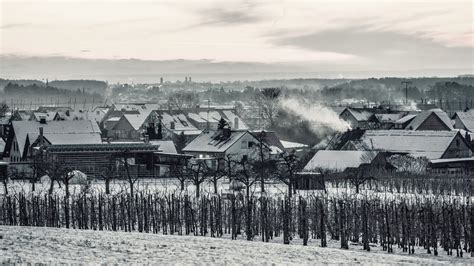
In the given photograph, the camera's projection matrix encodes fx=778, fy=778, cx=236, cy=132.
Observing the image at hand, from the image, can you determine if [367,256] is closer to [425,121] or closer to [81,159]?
[81,159]

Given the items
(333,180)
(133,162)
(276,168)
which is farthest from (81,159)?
(333,180)

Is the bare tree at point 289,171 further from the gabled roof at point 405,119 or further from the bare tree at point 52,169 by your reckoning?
the gabled roof at point 405,119

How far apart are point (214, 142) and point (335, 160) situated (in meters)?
15.1

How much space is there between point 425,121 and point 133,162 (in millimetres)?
49294

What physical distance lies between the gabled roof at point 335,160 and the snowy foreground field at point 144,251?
137 ft

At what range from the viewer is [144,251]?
82.7 feet

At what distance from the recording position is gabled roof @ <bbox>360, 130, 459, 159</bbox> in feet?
250

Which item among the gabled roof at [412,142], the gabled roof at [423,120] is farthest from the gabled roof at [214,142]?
the gabled roof at [423,120]

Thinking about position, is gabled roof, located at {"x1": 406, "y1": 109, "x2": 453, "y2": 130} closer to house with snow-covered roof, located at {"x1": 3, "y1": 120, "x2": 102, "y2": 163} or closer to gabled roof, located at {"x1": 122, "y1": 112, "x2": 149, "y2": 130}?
gabled roof, located at {"x1": 122, "y1": 112, "x2": 149, "y2": 130}

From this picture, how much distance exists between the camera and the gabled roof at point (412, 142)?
250ft

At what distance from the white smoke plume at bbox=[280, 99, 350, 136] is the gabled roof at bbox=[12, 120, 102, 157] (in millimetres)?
39952

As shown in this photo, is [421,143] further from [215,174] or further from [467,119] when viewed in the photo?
[467,119]

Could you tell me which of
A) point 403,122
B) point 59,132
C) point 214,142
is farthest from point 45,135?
point 403,122

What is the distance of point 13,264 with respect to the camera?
68.6 ft
